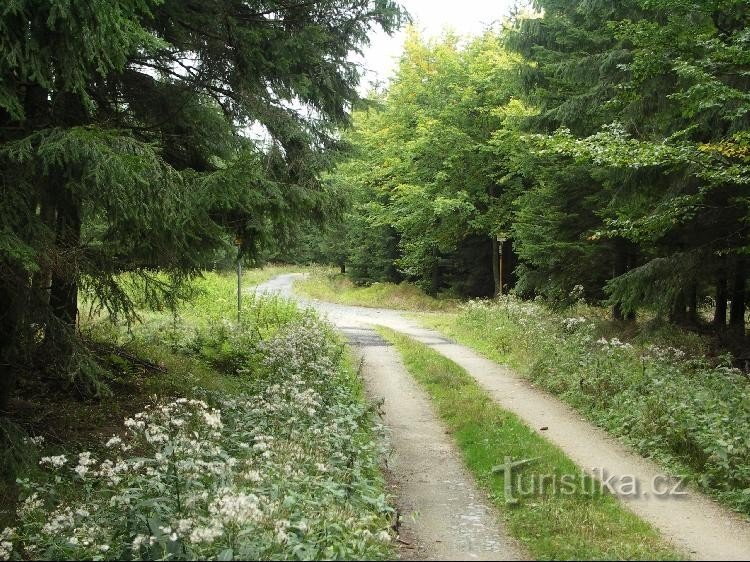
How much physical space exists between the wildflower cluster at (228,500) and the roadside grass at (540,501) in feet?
4.29

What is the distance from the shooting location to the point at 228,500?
4.07 meters

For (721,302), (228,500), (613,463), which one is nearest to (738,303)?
(721,302)

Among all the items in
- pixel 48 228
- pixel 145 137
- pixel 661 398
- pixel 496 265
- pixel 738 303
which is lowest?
pixel 661 398

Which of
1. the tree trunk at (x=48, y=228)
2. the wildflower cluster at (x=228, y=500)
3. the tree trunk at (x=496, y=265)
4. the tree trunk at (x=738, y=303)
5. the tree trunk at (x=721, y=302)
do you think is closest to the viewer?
the wildflower cluster at (x=228, y=500)

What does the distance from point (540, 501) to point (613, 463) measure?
6.54ft

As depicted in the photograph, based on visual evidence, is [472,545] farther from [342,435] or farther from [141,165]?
[141,165]

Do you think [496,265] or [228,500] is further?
[496,265]

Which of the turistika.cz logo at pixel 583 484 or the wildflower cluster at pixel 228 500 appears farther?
the turistika.cz logo at pixel 583 484

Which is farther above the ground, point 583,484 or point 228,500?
point 228,500

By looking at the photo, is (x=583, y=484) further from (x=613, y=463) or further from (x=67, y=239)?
(x=67, y=239)

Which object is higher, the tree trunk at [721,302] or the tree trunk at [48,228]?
the tree trunk at [48,228]

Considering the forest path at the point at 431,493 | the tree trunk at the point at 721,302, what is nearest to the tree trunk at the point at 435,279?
the tree trunk at the point at 721,302

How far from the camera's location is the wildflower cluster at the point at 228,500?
162 inches

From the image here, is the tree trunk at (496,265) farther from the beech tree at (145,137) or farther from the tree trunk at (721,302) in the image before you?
the beech tree at (145,137)
